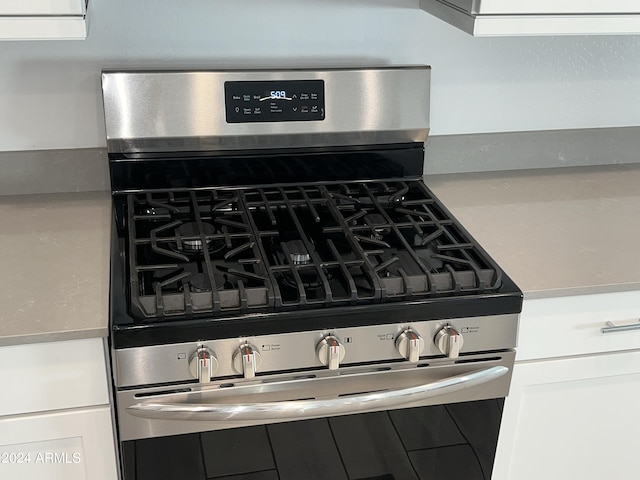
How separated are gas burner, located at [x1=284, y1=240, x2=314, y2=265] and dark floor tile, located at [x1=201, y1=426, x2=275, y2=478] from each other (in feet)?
1.00

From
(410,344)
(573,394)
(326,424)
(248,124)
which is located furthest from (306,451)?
(248,124)

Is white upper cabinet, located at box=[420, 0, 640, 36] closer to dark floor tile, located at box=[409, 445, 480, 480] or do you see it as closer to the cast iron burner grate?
the cast iron burner grate

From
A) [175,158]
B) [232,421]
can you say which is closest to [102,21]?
[175,158]

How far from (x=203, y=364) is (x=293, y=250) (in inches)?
12.2

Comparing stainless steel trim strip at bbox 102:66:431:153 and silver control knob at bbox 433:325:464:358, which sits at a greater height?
stainless steel trim strip at bbox 102:66:431:153

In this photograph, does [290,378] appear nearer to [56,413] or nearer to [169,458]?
[169,458]

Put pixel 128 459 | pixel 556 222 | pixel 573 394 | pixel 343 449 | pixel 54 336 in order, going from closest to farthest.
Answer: pixel 54 336 < pixel 128 459 < pixel 343 449 < pixel 573 394 < pixel 556 222

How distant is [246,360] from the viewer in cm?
124

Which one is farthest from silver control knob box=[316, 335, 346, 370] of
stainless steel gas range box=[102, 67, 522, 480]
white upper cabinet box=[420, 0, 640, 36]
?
white upper cabinet box=[420, 0, 640, 36]

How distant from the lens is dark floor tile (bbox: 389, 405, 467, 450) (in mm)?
1399

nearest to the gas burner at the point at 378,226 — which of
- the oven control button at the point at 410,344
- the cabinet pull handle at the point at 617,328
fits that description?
the oven control button at the point at 410,344

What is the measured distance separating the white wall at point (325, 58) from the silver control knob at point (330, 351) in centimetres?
73

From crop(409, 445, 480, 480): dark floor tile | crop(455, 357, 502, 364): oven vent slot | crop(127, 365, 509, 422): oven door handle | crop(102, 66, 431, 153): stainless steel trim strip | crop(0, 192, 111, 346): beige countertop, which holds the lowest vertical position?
crop(409, 445, 480, 480): dark floor tile

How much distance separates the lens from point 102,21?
161 centimetres
